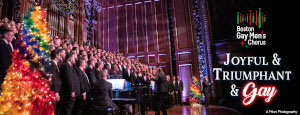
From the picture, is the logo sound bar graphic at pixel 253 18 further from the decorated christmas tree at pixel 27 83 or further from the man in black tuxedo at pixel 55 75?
the decorated christmas tree at pixel 27 83

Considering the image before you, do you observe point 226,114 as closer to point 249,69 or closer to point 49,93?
point 249,69

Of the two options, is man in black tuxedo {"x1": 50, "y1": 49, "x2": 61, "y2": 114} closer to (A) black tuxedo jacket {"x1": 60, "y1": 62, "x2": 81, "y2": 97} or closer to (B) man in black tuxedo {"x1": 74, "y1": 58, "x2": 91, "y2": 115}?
(A) black tuxedo jacket {"x1": 60, "y1": 62, "x2": 81, "y2": 97}

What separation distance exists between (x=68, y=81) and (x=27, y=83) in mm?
586

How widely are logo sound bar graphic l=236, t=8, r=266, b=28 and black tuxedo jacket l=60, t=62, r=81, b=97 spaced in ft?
27.7

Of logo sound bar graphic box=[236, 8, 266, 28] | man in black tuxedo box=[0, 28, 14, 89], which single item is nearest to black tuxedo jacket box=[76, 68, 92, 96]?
man in black tuxedo box=[0, 28, 14, 89]

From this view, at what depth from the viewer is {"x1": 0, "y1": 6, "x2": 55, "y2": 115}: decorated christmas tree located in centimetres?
275

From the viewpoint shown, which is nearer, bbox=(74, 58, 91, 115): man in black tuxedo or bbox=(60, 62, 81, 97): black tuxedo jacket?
bbox=(60, 62, 81, 97): black tuxedo jacket

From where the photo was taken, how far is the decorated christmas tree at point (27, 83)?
275 cm

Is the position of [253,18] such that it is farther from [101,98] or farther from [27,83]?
[27,83]

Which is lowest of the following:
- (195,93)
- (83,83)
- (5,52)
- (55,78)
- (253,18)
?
(195,93)

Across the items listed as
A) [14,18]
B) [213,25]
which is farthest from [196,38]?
[14,18]

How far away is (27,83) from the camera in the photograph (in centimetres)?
297

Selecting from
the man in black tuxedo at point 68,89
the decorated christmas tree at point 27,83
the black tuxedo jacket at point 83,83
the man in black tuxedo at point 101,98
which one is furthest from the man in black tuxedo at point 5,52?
the man in black tuxedo at point 101,98

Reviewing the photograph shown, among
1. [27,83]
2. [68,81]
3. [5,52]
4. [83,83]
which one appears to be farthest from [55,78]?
[5,52]
